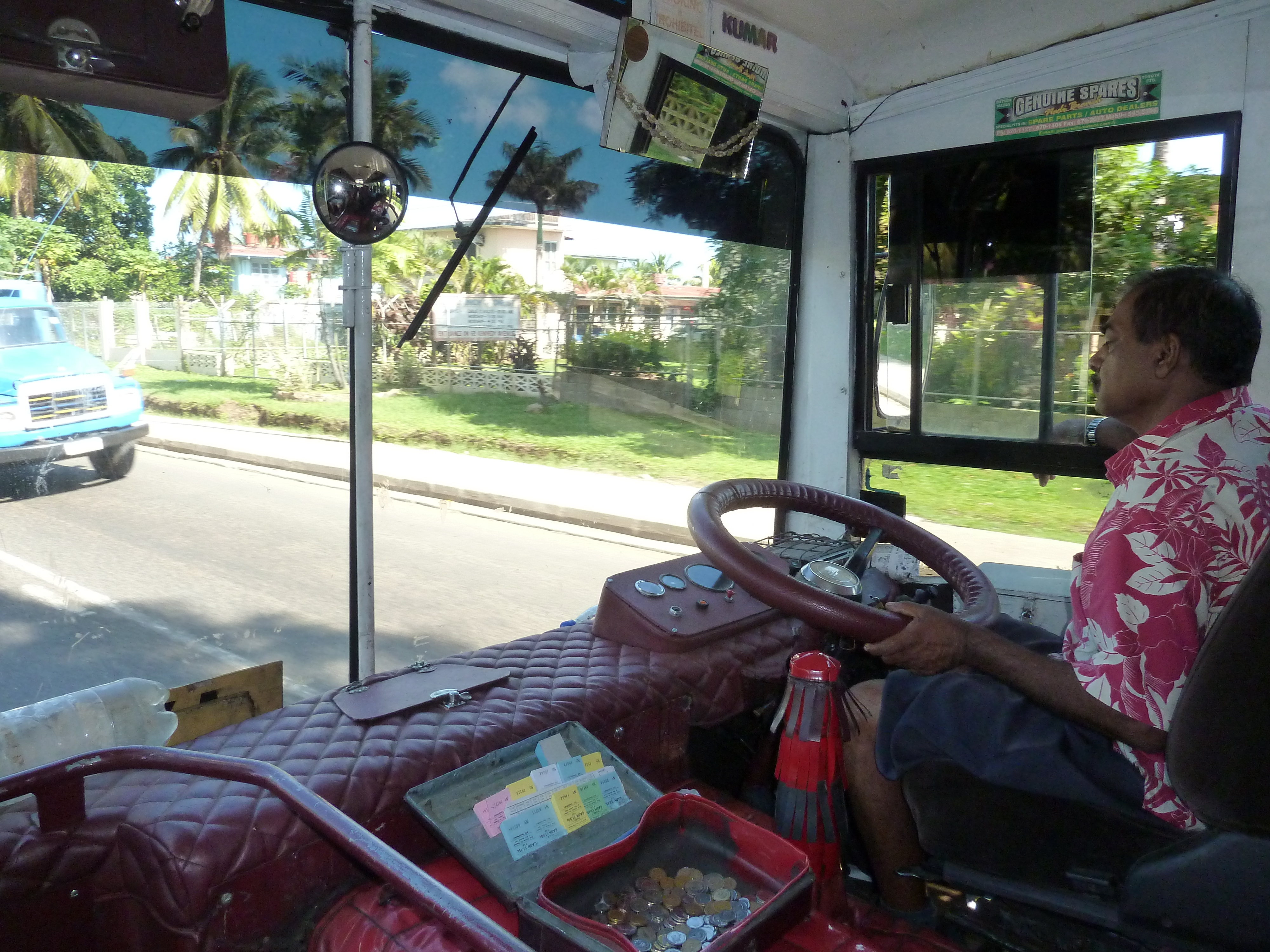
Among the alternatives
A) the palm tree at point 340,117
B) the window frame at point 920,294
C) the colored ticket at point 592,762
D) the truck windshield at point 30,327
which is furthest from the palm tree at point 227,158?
the window frame at point 920,294

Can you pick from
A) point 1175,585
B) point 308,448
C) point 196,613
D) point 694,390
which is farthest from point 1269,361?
point 196,613

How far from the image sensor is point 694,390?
118 inches

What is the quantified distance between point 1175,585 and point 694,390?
192 cm

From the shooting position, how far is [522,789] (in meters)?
1.36

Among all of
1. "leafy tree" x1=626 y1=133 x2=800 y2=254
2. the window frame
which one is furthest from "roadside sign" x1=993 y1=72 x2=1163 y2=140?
"leafy tree" x1=626 y1=133 x2=800 y2=254

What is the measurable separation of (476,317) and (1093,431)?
5.88 ft

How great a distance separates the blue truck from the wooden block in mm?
489

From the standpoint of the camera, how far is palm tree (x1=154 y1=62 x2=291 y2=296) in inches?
70.1

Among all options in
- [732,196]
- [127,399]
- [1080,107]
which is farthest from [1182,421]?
[127,399]

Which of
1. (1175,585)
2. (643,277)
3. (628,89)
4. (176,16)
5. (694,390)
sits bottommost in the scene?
(1175,585)

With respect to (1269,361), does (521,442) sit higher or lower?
lower

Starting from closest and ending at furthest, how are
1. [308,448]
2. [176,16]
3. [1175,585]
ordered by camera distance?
[1175,585] < [176,16] < [308,448]

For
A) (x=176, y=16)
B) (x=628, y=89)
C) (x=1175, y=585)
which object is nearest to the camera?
(x=1175, y=585)

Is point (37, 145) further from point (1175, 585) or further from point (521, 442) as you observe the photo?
point (1175, 585)
